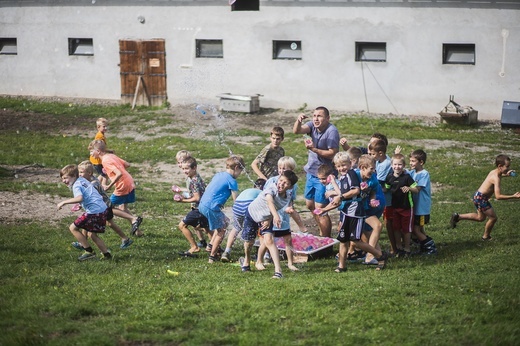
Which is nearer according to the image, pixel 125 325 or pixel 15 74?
pixel 125 325

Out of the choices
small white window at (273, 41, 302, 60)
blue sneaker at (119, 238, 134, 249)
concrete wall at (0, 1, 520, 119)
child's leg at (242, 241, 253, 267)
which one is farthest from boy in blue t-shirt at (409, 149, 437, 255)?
small white window at (273, 41, 302, 60)

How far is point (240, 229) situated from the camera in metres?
11.8

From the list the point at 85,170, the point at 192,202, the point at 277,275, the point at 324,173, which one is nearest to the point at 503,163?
the point at 324,173

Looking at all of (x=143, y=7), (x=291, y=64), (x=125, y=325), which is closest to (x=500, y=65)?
(x=291, y=64)

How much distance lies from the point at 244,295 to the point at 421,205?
3.74 metres

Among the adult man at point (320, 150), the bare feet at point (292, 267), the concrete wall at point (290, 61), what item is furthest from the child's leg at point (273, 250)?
the concrete wall at point (290, 61)

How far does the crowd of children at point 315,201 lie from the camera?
1116cm

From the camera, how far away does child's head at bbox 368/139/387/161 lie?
1221 cm

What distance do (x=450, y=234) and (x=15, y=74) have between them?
21.1m

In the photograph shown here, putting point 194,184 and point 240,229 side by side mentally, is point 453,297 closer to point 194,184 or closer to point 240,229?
point 240,229

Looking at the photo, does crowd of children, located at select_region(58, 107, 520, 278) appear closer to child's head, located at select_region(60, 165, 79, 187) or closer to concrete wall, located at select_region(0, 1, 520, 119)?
child's head, located at select_region(60, 165, 79, 187)

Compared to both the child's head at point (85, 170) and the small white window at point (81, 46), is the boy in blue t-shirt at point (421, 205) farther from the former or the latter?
the small white window at point (81, 46)

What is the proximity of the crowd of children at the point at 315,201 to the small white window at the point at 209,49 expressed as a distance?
1485cm

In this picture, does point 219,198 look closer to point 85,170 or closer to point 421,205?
point 85,170
